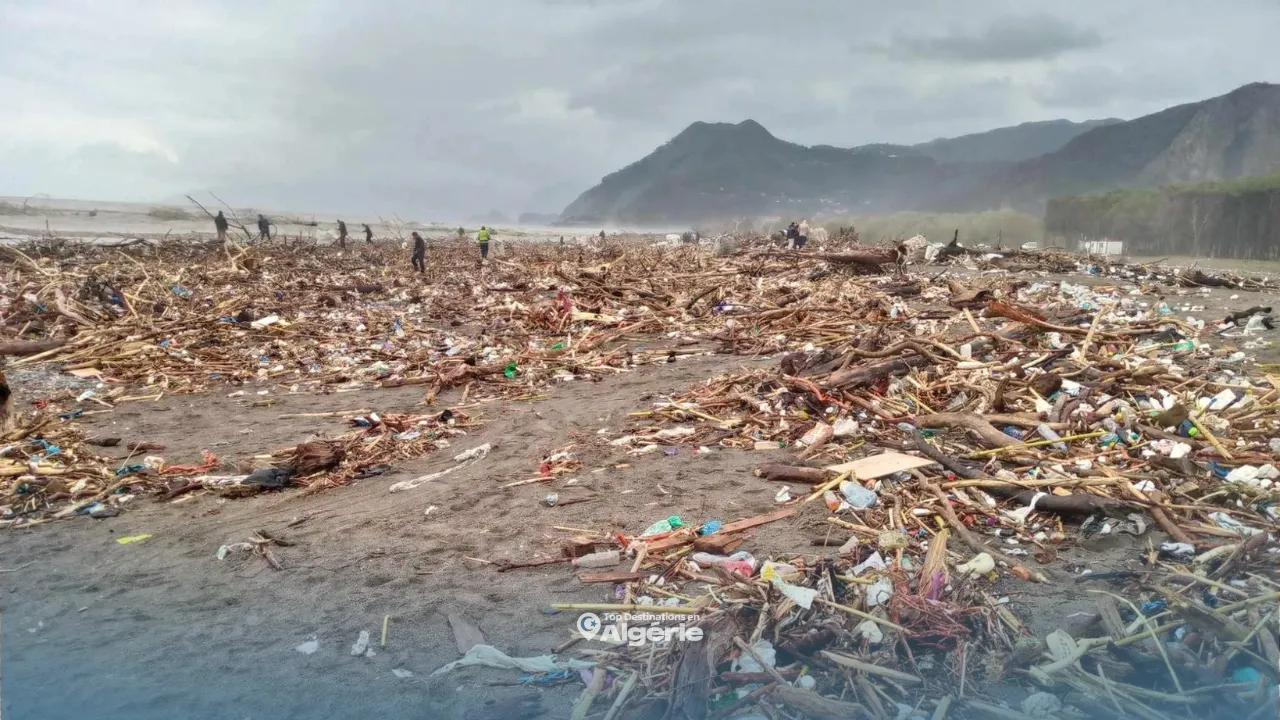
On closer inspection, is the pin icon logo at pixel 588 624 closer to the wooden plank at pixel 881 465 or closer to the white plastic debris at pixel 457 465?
the wooden plank at pixel 881 465

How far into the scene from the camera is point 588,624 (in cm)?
301

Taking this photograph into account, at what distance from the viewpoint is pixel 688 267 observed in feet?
50.9

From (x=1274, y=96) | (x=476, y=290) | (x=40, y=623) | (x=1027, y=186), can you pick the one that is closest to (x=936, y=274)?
(x=476, y=290)

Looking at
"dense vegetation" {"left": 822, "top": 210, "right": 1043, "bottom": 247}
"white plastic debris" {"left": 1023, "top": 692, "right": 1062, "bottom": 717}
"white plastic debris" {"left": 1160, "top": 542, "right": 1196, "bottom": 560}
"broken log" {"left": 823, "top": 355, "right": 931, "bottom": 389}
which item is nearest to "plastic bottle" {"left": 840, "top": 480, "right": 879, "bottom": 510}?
"white plastic debris" {"left": 1160, "top": 542, "right": 1196, "bottom": 560}

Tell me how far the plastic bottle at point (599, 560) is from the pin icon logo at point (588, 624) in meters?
0.45

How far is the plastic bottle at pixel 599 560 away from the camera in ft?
11.7

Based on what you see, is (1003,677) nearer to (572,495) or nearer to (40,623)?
(572,495)

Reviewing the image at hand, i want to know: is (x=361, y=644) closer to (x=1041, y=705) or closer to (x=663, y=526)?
(x=663, y=526)

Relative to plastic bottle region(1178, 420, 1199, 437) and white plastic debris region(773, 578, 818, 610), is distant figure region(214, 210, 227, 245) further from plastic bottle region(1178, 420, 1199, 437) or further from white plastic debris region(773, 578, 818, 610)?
plastic bottle region(1178, 420, 1199, 437)

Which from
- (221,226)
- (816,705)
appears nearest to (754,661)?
(816,705)

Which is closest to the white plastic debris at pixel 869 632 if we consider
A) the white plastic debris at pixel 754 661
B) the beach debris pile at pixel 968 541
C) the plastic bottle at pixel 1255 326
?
the beach debris pile at pixel 968 541

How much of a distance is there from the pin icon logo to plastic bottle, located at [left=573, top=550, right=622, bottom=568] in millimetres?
455

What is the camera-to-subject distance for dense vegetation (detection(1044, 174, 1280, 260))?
24.0m

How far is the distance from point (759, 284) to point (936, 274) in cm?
341
